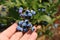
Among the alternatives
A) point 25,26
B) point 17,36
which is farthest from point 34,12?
point 17,36

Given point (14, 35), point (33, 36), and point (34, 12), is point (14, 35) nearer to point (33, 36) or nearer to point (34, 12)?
point (33, 36)

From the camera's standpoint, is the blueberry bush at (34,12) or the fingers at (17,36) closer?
the fingers at (17,36)

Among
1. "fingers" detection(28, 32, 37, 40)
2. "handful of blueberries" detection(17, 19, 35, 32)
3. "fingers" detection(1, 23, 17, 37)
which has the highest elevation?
"handful of blueberries" detection(17, 19, 35, 32)

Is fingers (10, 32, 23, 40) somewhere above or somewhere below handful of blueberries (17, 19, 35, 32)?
below

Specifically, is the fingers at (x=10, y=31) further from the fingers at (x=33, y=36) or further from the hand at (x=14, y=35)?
the fingers at (x=33, y=36)

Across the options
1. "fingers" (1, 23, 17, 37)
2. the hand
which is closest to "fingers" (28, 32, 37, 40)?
the hand

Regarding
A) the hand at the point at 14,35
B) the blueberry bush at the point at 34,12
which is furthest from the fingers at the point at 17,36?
the blueberry bush at the point at 34,12

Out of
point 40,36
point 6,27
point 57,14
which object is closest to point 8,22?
point 6,27

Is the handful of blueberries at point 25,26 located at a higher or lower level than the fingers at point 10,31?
higher

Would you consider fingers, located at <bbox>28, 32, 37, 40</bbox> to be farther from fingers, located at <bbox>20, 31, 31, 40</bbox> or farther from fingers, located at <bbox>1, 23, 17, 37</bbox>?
fingers, located at <bbox>1, 23, 17, 37</bbox>
